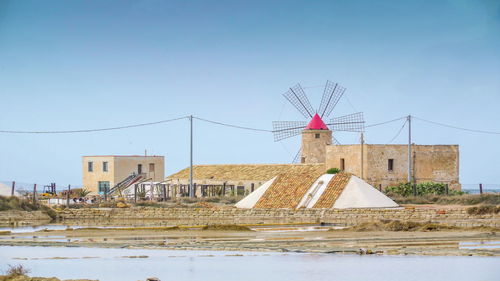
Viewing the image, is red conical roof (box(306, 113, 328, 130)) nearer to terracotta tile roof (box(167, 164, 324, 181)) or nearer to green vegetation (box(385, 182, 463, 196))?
terracotta tile roof (box(167, 164, 324, 181))

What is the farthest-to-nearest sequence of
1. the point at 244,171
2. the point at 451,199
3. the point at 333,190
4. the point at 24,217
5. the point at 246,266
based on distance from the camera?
the point at 244,171
the point at 451,199
the point at 24,217
the point at 333,190
the point at 246,266

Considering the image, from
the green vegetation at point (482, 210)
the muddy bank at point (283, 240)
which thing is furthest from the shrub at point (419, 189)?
the muddy bank at point (283, 240)

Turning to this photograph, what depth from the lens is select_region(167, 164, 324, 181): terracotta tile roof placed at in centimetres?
3741

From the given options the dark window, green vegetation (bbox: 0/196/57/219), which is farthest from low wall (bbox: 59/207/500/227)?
the dark window

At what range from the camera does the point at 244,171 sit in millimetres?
40125

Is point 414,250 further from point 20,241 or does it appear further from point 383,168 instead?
point 383,168

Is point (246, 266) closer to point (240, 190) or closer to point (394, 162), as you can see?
point (394, 162)

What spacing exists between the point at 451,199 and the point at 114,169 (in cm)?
1919

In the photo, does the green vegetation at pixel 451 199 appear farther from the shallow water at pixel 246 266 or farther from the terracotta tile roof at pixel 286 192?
the shallow water at pixel 246 266

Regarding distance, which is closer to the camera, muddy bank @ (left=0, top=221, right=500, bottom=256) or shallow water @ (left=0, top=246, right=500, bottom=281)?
shallow water @ (left=0, top=246, right=500, bottom=281)

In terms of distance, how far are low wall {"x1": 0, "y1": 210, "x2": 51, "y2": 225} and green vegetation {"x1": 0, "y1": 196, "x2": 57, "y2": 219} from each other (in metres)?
0.31

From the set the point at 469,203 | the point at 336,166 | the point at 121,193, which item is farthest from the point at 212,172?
the point at 469,203

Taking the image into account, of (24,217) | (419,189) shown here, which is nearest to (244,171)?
(419,189)

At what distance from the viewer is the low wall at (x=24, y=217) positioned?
2706cm
